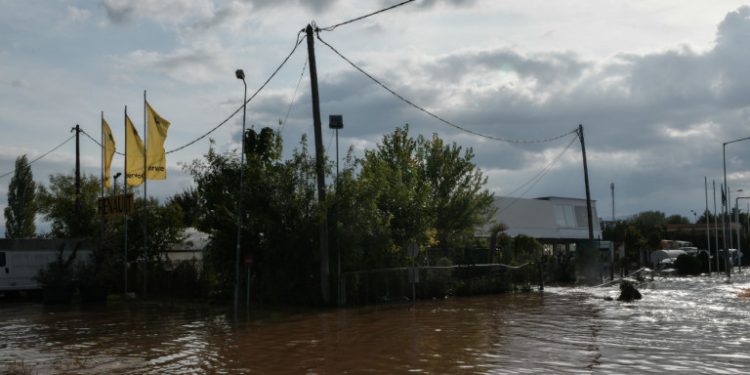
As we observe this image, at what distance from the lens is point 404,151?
146 ft

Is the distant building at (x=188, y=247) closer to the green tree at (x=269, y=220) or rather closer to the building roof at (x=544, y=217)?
the green tree at (x=269, y=220)

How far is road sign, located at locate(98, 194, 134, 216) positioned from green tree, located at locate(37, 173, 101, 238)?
4.31 m

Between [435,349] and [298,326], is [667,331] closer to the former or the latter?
[435,349]

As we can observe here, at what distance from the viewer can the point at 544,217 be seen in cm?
6128

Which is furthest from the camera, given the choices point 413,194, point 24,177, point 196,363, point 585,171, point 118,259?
point 24,177

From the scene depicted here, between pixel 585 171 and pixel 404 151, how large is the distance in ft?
33.8

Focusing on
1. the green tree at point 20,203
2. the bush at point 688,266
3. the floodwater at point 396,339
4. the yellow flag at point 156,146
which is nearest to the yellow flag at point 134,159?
the yellow flag at point 156,146

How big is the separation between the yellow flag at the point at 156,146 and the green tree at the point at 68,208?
31.4 feet

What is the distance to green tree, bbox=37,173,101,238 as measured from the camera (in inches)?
1610

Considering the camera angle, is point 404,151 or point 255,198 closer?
point 255,198

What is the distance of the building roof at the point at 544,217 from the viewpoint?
59.2 metres

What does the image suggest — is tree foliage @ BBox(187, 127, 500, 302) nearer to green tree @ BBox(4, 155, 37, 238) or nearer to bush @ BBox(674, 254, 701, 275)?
bush @ BBox(674, 254, 701, 275)

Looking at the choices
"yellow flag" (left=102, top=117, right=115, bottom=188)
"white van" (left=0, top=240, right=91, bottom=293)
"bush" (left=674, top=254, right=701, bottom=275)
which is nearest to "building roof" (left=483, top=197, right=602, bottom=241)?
"bush" (left=674, top=254, right=701, bottom=275)

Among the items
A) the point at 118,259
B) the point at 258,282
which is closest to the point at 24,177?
the point at 118,259
